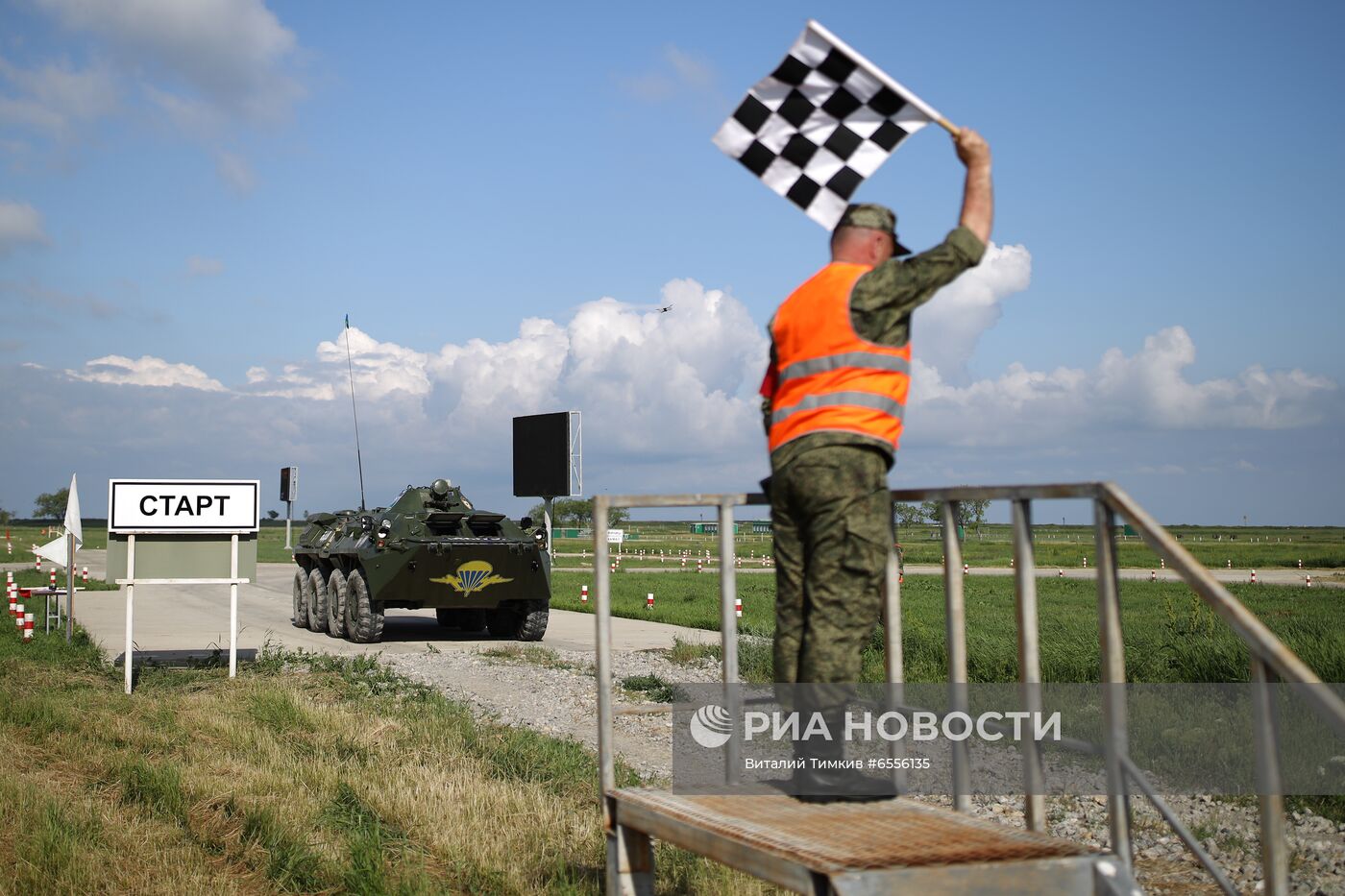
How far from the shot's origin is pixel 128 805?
6355 mm

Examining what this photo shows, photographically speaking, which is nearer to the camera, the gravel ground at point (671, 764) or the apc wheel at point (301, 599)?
the gravel ground at point (671, 764)

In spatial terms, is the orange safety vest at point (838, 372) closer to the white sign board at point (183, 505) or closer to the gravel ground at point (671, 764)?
the gravel ground at point (671, 764)

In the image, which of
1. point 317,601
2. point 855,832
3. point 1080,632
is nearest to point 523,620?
point 317,601

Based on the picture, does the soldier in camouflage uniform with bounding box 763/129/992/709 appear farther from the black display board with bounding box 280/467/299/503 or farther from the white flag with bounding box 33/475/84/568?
the black display board with bounding box 280/467/299/503

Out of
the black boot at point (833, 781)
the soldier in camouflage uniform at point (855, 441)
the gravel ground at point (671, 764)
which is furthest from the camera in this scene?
the gravel ground at point (671, 764)

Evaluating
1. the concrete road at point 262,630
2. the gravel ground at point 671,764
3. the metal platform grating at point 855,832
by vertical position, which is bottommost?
the gravel ground at point 671,764

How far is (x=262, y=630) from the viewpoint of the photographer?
17.5 m

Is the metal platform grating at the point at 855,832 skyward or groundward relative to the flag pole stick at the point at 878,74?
groundward

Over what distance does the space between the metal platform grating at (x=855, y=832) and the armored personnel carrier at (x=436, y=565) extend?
1141 cm

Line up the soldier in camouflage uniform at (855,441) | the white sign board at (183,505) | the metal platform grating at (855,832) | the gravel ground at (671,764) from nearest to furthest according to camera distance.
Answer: the metal platform grating at (855,832) → the soldier in camouflage uniform at (855,441) → the gravel ground at (671,764) → the white sign board at (183,505)

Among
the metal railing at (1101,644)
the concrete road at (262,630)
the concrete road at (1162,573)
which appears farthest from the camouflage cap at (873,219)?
the concrete road at (1162,573)

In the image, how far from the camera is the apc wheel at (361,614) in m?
15.5

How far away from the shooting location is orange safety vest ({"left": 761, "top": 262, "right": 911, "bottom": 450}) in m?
3.58

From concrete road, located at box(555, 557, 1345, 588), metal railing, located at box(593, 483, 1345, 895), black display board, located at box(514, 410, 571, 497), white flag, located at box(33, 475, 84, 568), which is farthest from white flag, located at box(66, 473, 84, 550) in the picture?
concrete road, located at box(555, 557, 1345, 588)
